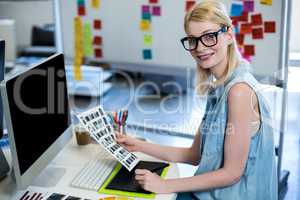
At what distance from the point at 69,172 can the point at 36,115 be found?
0.30 metres

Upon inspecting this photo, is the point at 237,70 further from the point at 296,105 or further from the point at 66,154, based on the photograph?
the point at 296,105

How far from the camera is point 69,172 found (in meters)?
1.44

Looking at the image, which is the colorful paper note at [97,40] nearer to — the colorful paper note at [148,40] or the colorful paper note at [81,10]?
the colorful paper note at [81,10]

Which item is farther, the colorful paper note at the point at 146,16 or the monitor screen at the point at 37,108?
the colorful paper note at the point at 146,16

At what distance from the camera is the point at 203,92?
1.55 meters

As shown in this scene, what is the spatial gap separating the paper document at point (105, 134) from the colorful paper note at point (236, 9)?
1.24 m

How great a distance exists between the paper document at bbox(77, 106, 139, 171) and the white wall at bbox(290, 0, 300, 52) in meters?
1.39

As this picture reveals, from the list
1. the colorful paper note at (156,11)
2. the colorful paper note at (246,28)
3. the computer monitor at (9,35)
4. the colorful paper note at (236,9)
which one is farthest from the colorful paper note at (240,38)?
the computer monitor at (9,35)

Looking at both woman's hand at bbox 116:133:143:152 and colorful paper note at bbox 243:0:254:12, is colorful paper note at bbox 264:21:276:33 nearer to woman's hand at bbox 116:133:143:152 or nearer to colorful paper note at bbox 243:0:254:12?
colorful paper note at bbox 243:0:254:12

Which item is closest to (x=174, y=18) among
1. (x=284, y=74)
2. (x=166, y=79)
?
(x=284, y=74)

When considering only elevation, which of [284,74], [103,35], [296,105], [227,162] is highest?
[103,35]

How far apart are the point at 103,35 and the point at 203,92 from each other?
150 centimetres

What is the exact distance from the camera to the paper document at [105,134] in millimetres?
1406

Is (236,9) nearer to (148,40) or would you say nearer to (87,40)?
(148,40)
